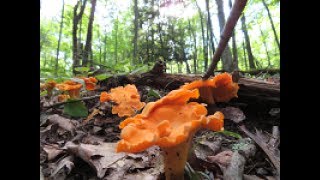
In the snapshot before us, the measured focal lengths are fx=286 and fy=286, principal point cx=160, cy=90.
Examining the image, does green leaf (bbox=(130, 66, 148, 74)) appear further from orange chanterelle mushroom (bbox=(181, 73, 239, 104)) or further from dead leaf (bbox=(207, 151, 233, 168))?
dead leaf (bbox=(207, 151, 233, 168))

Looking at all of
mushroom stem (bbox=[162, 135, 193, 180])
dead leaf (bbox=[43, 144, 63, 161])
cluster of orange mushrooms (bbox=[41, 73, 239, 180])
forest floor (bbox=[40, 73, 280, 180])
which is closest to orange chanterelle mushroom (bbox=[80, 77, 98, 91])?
forest floor (bbox=[40, 73, 280, 180])

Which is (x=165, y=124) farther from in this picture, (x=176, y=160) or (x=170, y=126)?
(x=176, y=160)

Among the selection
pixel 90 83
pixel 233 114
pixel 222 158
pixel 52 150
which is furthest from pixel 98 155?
pixel 90 83

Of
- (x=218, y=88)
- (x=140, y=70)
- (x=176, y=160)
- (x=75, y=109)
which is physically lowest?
(x=176, y=160)

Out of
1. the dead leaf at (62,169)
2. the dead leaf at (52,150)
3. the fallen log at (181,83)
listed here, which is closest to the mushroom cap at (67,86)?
the fallen log at (181,83)

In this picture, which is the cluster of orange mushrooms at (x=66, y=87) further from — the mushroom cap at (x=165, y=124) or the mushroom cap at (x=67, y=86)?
the mushroom cap at (x=165, y=124)
